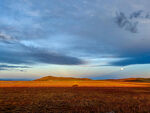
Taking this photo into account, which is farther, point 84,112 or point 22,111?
point 22,111

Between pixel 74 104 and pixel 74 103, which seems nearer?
pixel 74 104

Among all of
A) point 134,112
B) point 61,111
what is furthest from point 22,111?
point 134,112

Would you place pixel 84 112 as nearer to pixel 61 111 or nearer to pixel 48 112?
pixel 61 111

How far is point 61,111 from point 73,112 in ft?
4.10

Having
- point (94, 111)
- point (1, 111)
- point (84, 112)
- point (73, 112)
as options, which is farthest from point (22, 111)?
point (94, 111)

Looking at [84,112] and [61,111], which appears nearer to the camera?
[84,112]

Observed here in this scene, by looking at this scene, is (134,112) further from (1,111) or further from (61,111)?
(1,111)

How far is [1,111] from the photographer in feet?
42.1

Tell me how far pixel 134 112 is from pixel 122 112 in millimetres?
1081

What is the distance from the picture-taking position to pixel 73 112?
12398 millimetres

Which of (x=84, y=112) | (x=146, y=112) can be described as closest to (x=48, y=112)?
(x=84, y=112)

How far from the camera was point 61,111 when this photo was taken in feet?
42.6

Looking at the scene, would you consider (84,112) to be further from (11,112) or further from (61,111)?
(11,112)

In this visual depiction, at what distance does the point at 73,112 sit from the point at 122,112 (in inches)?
164
